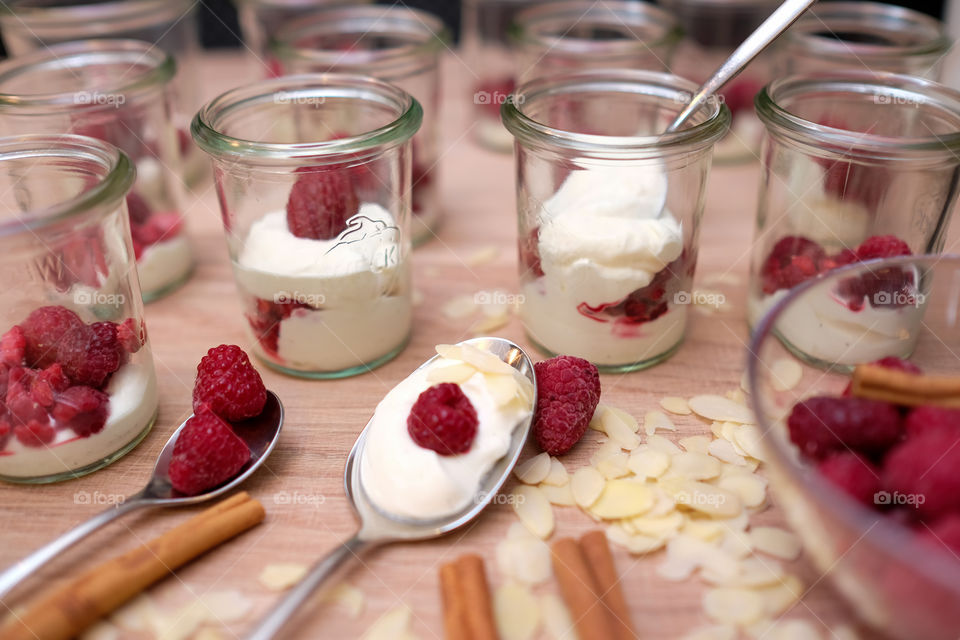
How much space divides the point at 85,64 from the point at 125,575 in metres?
0.88

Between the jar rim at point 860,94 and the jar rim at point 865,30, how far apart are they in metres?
0.25

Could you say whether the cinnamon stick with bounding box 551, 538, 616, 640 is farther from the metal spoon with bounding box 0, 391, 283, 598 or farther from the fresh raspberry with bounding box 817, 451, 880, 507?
the metal spoon with bounding box 0, 391, 283, 598

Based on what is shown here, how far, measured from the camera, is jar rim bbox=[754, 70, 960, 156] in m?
0.81

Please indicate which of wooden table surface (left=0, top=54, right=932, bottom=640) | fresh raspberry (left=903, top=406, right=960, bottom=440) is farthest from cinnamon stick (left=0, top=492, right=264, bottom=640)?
fresh raspberry (left=903, top=406, right=960, bottom=440)

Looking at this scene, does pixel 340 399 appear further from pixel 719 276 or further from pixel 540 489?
pixel 719 276

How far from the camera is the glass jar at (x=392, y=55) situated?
118cm

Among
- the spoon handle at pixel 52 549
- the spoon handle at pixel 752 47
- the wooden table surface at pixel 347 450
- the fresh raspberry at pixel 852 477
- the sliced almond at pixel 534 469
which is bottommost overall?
the wooden table surface at pixel 347 450

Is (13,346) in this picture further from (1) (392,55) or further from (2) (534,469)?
(1) (392,55)

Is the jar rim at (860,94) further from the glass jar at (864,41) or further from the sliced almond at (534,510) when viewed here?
the sliced almond at (534,510)

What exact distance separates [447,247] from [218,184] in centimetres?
43

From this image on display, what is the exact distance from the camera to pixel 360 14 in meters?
1.40

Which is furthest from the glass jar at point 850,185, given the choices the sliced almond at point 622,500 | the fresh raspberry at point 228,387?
the fresh raspberry at point 228,387

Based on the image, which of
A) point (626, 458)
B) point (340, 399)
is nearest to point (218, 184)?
point (340, 399)

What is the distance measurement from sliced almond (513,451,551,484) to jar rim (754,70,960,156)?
458mm
